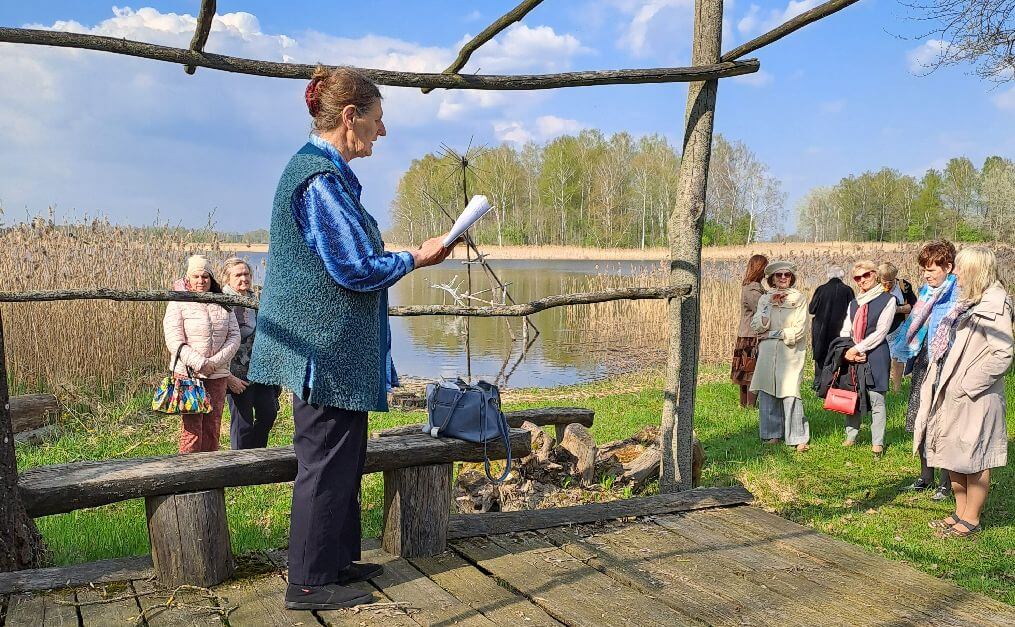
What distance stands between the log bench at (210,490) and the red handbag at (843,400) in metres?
4.26

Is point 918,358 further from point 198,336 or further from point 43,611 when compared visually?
point 43,611

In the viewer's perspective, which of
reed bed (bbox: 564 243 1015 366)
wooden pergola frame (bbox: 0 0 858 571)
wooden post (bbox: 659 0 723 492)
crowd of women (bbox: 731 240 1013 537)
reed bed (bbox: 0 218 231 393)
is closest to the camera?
wooden pergola frame (bbox: 0 0 858 571)

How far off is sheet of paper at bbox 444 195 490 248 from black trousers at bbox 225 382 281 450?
3262mm

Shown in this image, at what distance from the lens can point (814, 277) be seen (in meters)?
18.0

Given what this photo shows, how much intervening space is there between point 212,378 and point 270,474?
2288 mm

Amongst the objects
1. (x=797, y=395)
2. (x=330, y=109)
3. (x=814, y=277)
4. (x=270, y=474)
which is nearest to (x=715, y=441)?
(x=797, y=395)

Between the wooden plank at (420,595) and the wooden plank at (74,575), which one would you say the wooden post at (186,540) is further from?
the wooden plank at (420,595)

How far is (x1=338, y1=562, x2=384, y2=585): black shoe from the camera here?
3.19 meters

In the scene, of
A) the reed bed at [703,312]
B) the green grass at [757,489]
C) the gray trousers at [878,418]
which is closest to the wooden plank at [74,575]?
the green grass at [757,489]

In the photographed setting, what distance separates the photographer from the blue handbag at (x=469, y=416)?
3531 mm

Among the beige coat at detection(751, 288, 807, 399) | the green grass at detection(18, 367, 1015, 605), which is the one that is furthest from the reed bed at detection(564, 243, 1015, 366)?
the beige coat at detection(751, 288, 807, 399)

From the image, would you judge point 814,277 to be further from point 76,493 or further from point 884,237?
point 884,237

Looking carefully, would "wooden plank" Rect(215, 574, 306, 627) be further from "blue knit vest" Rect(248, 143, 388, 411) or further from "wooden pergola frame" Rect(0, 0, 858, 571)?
"wooden pergola frame" Rect(0, 0, 858, 571)

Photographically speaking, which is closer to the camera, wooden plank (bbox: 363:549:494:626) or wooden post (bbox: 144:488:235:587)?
wooden plank (bbox: 363:549:494:626)
